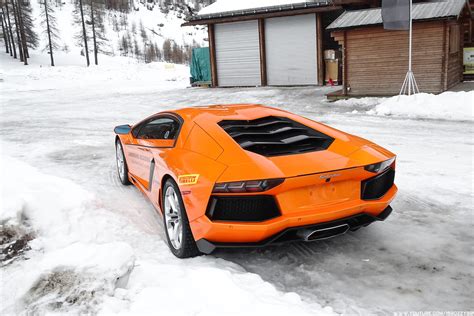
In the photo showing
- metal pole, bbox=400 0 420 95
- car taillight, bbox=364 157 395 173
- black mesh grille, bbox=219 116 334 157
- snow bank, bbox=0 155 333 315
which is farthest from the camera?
metal pole, bbox=400 0 420 95

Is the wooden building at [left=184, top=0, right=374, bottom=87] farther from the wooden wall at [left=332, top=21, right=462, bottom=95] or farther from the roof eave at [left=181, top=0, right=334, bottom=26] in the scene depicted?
the wooden wall at [left=332, top=21, right=462, bottom=95]

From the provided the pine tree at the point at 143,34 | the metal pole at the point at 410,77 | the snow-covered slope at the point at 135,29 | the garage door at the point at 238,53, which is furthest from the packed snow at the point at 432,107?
the pine tree at the point at 143,34

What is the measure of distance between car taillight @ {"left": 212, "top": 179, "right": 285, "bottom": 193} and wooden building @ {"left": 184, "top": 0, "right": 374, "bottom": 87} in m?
18.9

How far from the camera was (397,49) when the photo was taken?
15617mm

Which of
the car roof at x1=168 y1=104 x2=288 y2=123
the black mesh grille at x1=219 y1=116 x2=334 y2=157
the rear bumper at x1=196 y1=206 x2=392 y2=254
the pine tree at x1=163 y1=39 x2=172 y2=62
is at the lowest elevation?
the rear bumper at x1=196 y1=206 x2=392 y2=254

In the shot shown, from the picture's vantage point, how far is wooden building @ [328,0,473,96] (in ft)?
48.3

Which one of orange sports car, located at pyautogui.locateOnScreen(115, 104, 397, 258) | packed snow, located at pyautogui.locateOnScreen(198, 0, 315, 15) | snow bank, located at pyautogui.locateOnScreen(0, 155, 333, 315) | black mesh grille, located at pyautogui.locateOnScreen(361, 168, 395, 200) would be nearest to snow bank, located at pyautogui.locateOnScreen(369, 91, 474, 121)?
black mesh grille, located at pyautogui.locateOnScreen(361, 168, 395, 200)

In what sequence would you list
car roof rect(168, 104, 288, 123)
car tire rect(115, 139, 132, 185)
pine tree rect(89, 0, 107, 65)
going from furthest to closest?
pine tree rect(89, 0, 107, 65) → car tire rect(115, 139, 132, 185) → car roof rect(168, 104, 288, 123)

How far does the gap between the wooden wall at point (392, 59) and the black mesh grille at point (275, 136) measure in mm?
12434

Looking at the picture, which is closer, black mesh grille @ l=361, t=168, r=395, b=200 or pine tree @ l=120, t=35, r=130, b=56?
black mesh grille @ l=361, t=168, r=395, b=200

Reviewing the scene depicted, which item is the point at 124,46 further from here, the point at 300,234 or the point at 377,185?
the point at 300,234

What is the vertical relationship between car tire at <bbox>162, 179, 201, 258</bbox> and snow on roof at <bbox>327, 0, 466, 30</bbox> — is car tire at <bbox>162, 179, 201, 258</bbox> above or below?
below

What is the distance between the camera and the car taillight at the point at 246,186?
10.8 ft

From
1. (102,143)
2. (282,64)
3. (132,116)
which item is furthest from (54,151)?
(282,64)
